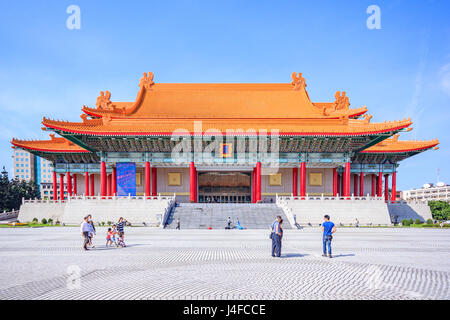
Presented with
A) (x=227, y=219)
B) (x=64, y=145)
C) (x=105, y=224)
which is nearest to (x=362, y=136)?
(x=227, y=219)

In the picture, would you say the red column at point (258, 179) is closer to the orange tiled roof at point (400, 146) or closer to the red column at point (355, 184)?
the orange tiled roof at point (400, 146)

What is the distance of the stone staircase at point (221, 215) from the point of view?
23672 mm

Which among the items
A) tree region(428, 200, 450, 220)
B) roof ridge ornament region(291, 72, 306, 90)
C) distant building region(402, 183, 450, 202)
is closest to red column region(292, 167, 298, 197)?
roof ridge ornament region(291, 72, 306, 90)

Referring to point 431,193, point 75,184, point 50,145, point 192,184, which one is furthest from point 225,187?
point 431,193

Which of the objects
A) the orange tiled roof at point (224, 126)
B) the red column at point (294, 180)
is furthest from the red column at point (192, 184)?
the red column at point (294, 180)

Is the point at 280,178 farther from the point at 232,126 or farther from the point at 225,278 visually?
the point at 225,278

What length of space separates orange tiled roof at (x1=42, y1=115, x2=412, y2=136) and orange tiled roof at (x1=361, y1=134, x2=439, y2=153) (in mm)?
5687

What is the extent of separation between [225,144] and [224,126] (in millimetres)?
2174

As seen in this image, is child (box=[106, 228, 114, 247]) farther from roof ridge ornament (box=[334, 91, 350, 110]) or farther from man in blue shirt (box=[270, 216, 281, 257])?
roof ridge ornament (box=[334, 91, 350, 110])

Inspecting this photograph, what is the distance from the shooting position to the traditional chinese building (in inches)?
1170

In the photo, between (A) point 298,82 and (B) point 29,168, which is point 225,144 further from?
(B) point 29,168

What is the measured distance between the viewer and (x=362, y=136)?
29.0 meters

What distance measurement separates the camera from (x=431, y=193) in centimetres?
10519

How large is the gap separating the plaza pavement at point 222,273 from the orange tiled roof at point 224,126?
58.0 ft
